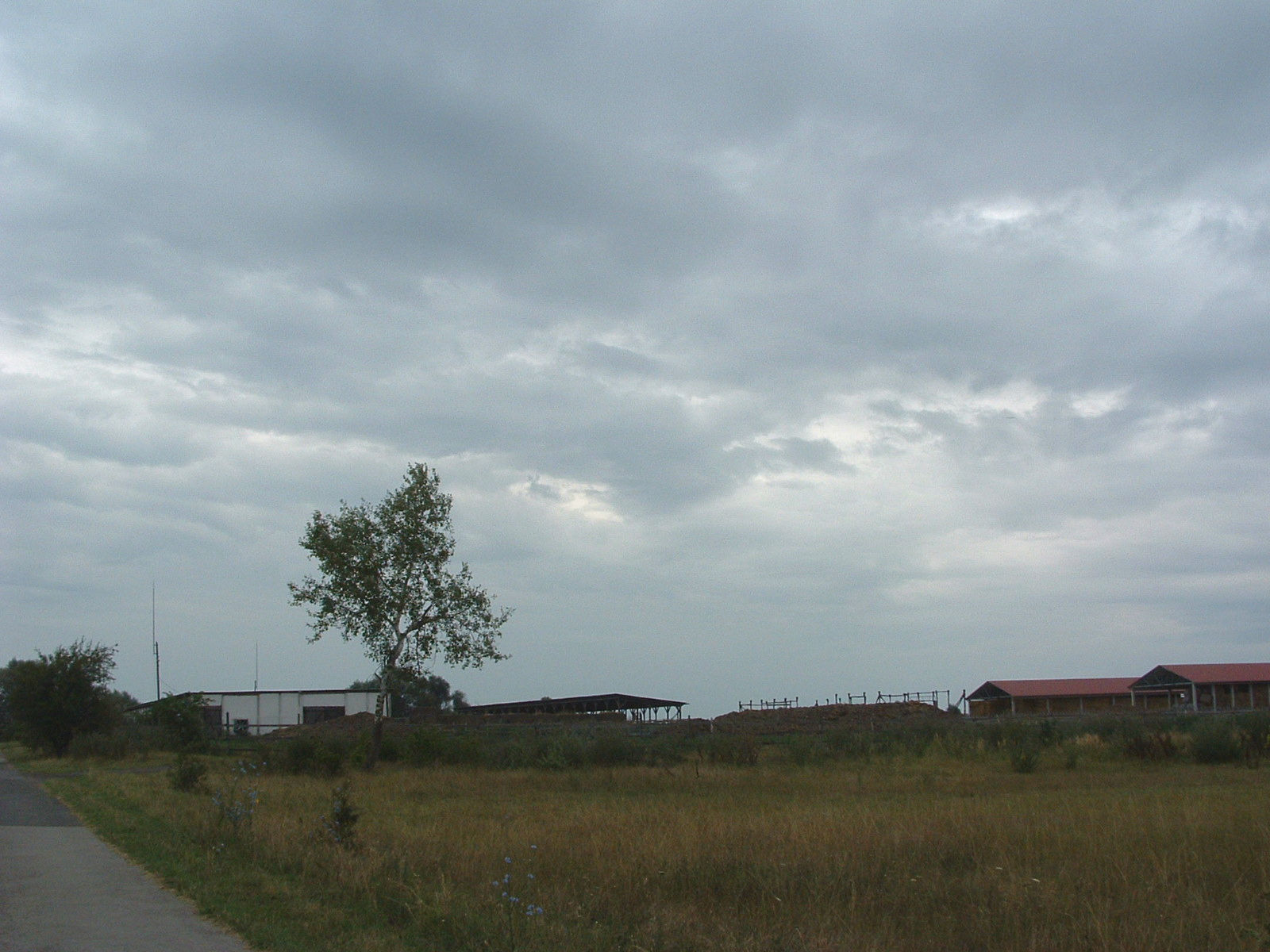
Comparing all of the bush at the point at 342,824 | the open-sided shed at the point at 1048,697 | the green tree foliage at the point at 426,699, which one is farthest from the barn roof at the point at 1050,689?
the bush at the point at 342,824

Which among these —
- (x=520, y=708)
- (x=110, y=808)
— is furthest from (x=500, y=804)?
(x=520, y=708)

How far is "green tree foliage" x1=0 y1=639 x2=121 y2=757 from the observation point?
173ft

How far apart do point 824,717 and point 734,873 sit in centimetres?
5593

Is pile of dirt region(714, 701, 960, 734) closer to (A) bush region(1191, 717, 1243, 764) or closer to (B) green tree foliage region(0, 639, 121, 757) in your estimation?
(A) bush region(1191, 717, 1243, 764)

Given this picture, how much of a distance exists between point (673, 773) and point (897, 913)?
2316cm

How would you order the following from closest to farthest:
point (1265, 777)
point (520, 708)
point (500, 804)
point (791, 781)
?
1. point (500, 804)
2. point (1265, 777)
3. point (791, 781)
4. point (520, 708)

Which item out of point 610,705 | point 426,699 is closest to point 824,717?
point 610,705

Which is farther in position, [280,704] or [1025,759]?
[280,704]

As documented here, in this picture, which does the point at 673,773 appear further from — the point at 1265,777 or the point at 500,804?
the point at 1265,777

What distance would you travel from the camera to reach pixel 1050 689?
81.1m

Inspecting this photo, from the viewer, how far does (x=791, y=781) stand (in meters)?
30.7

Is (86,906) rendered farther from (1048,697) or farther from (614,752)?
(1048,697)

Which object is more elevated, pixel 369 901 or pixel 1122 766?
pixel 369 901

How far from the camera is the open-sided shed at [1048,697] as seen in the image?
79.0 m
